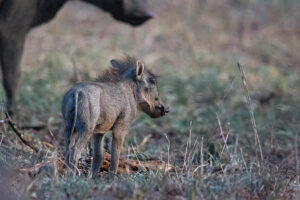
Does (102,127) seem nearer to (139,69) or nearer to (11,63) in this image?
(139,69)

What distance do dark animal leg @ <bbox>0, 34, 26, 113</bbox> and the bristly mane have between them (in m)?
3.04

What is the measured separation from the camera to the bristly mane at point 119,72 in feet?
15.9

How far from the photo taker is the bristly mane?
15.9 feet

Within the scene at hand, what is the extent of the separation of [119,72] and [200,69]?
704cm

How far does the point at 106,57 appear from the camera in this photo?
11.5 metres

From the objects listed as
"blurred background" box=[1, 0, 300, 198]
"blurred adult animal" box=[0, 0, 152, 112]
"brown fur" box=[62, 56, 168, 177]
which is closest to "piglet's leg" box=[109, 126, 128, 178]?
"brown fur" box=[62, 56, 168, 177]

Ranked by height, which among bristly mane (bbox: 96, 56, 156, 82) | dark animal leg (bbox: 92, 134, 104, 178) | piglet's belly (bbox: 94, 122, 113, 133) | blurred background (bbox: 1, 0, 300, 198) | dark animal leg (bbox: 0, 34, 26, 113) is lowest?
blurred background (bbox: 1, 0, 300, 198)

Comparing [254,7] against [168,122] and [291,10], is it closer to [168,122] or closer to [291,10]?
[291,10]

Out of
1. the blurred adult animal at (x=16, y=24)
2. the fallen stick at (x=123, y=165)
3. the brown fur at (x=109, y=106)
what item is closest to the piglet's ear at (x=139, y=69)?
the brown fur at (x=109, y=106)

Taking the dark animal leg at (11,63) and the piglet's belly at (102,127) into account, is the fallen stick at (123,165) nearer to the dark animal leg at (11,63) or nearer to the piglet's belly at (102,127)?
the piglet's belly at (102,127)

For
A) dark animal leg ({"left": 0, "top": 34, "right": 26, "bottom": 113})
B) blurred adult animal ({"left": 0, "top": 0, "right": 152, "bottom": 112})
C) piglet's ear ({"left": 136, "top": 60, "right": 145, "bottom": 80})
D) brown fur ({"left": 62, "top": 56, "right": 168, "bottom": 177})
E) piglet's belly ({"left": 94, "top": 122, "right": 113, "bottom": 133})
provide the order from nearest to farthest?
brown fur ({"left": 62, "top": 56, "right": 168, "bottom": 177}), piglet's belly ({"left": 94, "top": 122, "right": 113, "bottom": 133}), piglet's ear ({"left": 136, "top": 60, "right": 145, "bottom": 80}), blurred adult animal ({"left": 0, "top": 0, "right": 152, "bottom": 112}), dark animal leg ({"left": 0, "top": 34, "right": 26, "bottom": 113})

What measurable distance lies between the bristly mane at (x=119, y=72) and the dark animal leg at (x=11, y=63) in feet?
9.98

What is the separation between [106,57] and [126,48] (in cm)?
128

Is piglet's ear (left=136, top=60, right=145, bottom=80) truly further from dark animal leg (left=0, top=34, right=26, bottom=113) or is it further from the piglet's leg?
dark animal leg (left=0, top=34, right=26, bottom=113)
